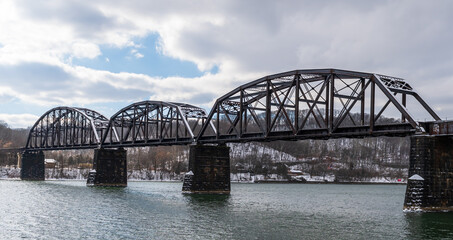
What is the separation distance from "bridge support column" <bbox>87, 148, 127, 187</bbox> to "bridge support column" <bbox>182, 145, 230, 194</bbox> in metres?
31.1

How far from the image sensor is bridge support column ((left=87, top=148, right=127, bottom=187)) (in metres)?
94.0

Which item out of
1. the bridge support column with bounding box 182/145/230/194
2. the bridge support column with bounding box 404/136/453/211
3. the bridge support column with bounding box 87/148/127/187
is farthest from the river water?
the bridge support column with bounding box 87/148/127/187

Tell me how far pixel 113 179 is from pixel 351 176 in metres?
115

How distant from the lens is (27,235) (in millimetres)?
30875

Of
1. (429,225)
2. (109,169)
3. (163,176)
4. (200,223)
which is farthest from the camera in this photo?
(163,176)

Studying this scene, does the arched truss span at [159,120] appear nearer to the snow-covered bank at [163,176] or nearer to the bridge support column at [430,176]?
the bridge support column at [430,176]

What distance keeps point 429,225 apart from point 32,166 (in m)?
122

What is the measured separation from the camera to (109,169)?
314 ft

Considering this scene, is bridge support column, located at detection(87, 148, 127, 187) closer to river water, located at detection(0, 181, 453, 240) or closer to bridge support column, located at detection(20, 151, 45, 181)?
river water, located at detection(0, 181, 453, 240)

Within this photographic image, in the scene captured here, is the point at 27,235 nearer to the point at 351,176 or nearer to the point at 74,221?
the point at 74,221

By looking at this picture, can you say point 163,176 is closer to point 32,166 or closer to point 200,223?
point 32,166

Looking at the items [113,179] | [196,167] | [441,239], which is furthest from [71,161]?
[441,239]

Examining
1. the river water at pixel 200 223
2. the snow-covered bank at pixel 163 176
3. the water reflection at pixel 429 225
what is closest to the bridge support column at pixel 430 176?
the water reflection at pixel 429 225

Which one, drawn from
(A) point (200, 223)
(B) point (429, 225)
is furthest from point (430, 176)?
(A) point (200, 223)
